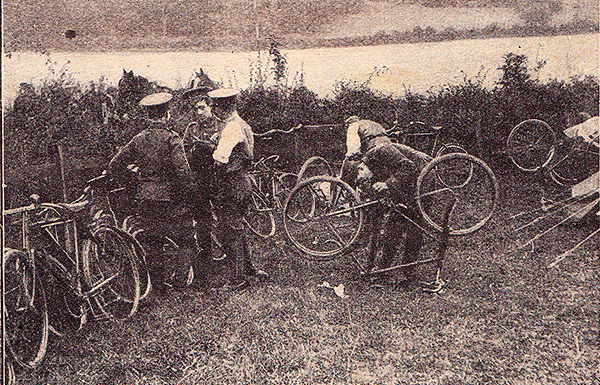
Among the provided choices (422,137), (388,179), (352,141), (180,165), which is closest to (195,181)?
(180,165)

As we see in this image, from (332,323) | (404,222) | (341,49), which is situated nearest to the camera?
(332,323)

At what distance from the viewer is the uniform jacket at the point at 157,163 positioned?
3428 millimetres

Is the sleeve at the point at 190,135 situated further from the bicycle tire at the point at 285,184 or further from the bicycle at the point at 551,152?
the bicycle at the point at 551,152

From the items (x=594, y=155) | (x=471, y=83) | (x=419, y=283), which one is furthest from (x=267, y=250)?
(x=594, y=155)

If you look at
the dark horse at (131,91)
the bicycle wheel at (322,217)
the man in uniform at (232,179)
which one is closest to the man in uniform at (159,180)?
the dark horse at (131,91)

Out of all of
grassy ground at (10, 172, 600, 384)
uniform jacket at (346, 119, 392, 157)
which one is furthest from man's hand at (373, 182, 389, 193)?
grassy ground at (10, 172, 600, 384)

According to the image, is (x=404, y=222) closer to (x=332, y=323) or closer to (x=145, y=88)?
(x=332, y=323)

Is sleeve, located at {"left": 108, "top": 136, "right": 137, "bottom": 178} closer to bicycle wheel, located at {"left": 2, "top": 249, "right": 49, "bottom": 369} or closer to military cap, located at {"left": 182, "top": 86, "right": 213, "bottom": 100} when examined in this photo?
military cap, located at {"left": 182, "top": 86, "right": 213, "bottom": 100}

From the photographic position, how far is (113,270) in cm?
352

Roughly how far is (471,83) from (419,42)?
59 centimetres

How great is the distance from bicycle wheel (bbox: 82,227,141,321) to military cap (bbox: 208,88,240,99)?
1.26 metres

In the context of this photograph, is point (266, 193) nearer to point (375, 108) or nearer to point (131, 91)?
point (375, 108)

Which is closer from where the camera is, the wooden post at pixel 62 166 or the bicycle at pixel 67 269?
the bicycle at pixel 67 269

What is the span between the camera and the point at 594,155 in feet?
13.7
